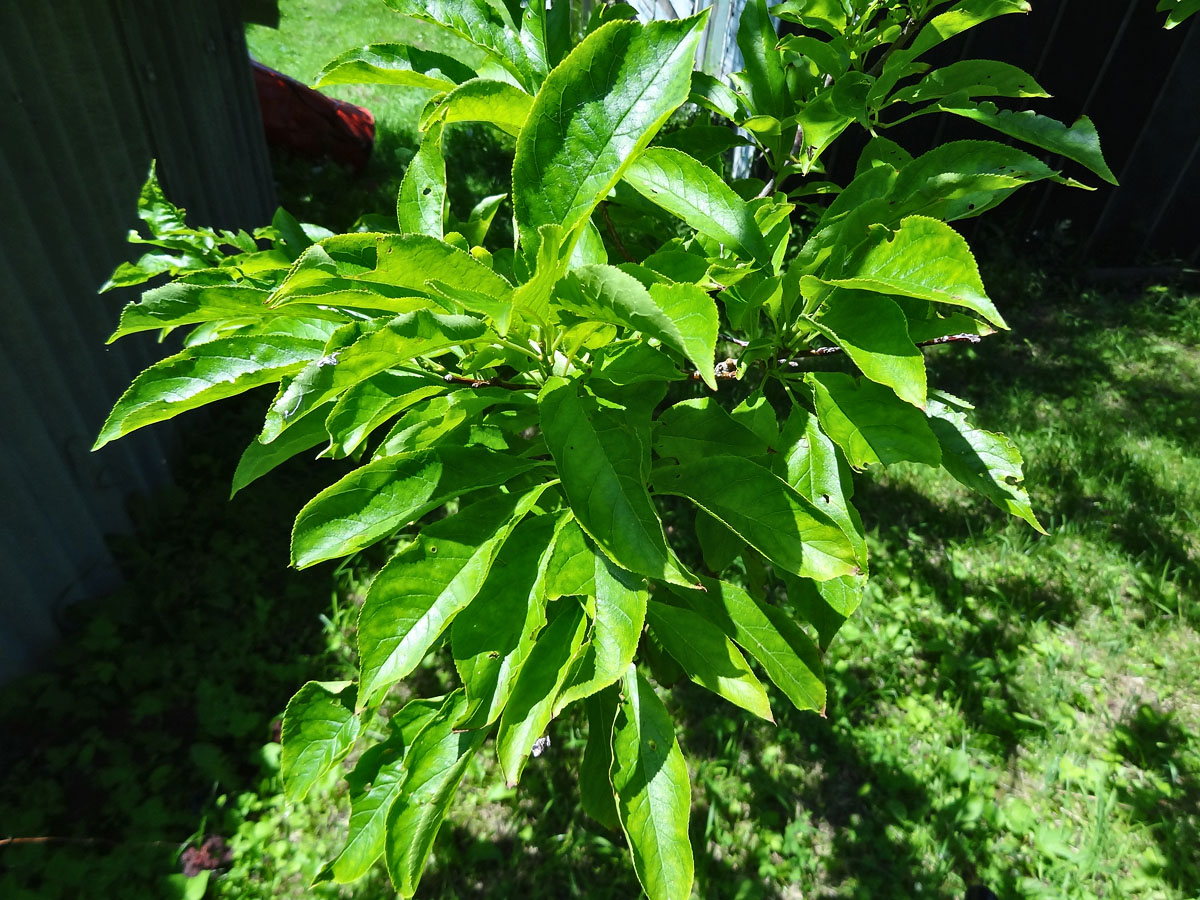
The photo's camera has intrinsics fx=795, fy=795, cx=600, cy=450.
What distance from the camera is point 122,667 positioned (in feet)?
9.75

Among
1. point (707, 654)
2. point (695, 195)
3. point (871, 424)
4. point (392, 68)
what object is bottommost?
point (707, 654)

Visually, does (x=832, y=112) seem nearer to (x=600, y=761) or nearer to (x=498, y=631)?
(x=498, y=631)

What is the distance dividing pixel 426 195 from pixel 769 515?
2.47 ft

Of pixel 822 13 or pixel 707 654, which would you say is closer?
pixel 707 654

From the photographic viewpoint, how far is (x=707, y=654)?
50.6 inches

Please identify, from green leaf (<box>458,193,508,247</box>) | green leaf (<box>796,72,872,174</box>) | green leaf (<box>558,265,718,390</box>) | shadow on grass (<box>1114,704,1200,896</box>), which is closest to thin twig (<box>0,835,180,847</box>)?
green leaf (<box>458,193,508,247</box>)

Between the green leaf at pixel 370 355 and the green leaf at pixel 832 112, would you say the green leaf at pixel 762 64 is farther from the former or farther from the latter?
the green leaf at pixel 370 355

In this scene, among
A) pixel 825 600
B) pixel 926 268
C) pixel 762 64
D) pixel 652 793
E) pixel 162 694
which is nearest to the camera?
pixel 926 268

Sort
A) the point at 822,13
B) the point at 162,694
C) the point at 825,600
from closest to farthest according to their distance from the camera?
the point at 825,600 → the point at 822,13 → the point at 162,694

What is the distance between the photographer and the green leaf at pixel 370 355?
3.13 feet

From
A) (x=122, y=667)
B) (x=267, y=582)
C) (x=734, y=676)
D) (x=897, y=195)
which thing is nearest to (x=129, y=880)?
(x=122, y=667)

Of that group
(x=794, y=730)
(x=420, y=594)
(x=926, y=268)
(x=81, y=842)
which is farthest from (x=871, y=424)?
(x=81, y=842)

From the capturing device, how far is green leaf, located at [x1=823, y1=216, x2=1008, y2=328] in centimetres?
96

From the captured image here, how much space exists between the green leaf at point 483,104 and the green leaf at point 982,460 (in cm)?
87
